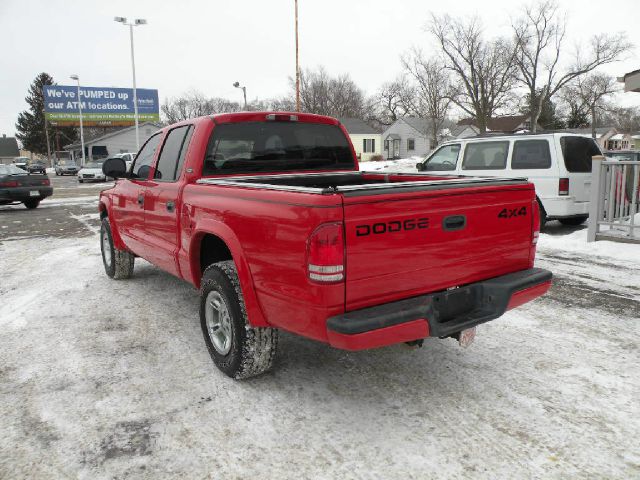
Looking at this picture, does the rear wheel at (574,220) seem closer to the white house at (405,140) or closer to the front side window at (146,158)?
the front side window at (146,158)

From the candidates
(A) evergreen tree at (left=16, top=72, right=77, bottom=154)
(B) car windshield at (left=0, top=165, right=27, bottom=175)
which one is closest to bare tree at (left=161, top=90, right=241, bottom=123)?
(A) evergreen tree at (left=16, top=72, right=77, bottom=154)

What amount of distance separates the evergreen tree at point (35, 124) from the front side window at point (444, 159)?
8481 cm

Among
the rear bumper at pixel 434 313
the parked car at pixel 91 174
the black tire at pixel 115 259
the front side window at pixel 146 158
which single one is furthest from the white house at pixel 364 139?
the rear bumper at pixel 434 313

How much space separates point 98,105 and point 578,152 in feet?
186

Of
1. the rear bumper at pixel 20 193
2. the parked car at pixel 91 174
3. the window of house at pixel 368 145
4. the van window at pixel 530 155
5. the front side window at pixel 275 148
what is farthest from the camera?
the window of house at pixel 368 145

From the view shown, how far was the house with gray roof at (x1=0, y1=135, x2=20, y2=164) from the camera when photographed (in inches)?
4009

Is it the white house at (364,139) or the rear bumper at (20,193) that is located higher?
the white house at (364,139)

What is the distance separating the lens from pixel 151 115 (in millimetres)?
56094

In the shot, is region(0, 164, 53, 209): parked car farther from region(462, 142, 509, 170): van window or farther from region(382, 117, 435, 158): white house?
region(382, 117, 435, 158): white house

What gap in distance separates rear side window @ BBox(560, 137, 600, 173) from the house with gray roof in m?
115

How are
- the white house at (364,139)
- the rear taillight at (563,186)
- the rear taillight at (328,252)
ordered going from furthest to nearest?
the white house at (364,139), the rear taillight at (563,186), the rear taillight at (328,252)

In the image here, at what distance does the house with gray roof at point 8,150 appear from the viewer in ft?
334

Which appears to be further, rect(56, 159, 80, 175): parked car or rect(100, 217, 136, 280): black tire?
rect(56, 159, 80, 175): parked car

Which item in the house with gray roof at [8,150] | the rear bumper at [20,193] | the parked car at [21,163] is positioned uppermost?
the house with gray roof at [8,150]
